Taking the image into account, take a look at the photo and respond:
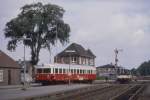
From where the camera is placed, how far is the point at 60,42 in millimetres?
104125

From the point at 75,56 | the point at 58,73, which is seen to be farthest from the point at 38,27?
the point at 75,56

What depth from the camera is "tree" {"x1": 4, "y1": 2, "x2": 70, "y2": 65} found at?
102 metres

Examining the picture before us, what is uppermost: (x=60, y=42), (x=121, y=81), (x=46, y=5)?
(x=46, y=5)

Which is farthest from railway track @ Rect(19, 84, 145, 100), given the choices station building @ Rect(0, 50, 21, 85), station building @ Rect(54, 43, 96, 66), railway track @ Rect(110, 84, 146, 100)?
station building @ Rect(54, 43, 96, 66)

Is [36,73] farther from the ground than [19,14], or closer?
closer

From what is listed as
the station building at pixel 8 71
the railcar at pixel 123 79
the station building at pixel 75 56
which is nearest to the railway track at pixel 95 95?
the station building at pixel 8 71

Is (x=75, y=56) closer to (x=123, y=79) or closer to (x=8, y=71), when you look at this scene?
(x=123, y=79)

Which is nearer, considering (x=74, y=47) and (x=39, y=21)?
(x=39, y=21)

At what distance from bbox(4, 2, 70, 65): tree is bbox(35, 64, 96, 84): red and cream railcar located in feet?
62.3

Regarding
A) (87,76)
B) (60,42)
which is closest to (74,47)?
(60,42)

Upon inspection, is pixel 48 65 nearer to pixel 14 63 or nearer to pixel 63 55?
pixel 14 63

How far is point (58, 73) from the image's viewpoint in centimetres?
7506

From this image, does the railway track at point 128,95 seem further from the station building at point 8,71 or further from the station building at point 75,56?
the station building at point 75,56

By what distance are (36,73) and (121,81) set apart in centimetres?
2798
